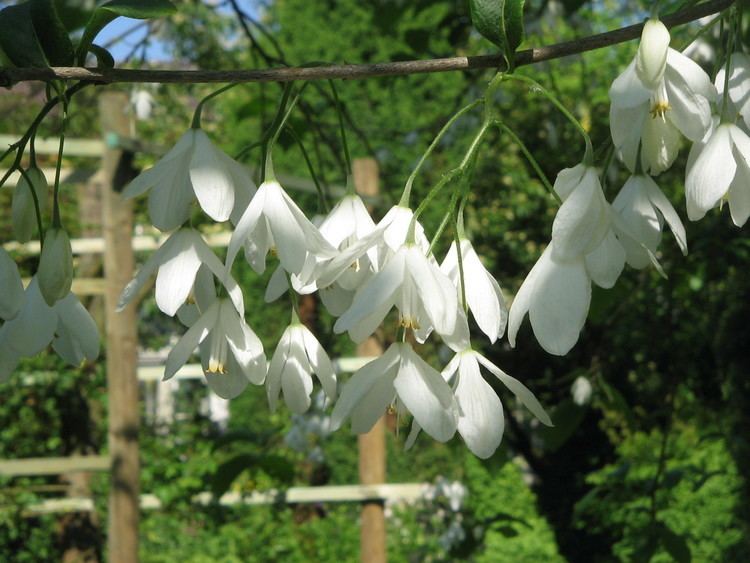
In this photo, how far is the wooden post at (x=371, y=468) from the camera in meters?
3.84

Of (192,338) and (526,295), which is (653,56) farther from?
(192,338)

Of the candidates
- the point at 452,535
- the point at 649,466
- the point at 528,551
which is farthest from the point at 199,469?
the point at 649,466

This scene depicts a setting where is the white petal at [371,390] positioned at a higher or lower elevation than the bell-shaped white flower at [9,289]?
lower

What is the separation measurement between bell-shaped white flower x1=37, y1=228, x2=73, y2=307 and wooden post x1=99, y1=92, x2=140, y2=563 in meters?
2.30

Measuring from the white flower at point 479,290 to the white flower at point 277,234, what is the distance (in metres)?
0.08

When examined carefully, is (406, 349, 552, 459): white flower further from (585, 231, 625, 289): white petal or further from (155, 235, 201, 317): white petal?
(155, 235, 201, 317): white petal

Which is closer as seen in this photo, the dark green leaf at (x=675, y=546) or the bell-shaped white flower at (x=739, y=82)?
the bell-shaped white flower at (x=739, y=82)

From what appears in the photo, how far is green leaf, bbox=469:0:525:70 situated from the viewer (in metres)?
0.70

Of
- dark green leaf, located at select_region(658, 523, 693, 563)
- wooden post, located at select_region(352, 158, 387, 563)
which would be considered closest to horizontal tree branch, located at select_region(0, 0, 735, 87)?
dark green leaf, located at select_region(658, 523, 693, 563)

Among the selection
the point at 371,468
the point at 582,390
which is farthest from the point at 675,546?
the point at 371,468

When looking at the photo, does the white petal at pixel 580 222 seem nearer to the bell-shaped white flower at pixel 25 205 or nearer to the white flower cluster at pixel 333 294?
the white flower cluster at pixel 333 294

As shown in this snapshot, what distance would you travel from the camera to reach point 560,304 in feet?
2.12

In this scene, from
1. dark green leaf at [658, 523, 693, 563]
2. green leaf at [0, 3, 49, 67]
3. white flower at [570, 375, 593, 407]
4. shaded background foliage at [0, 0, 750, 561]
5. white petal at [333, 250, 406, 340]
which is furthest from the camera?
shaded background foliage at [0, 0, 750, 561]

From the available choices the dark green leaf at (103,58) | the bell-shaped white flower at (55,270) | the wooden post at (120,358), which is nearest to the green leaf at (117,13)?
the dark green leaf at (103,58)
